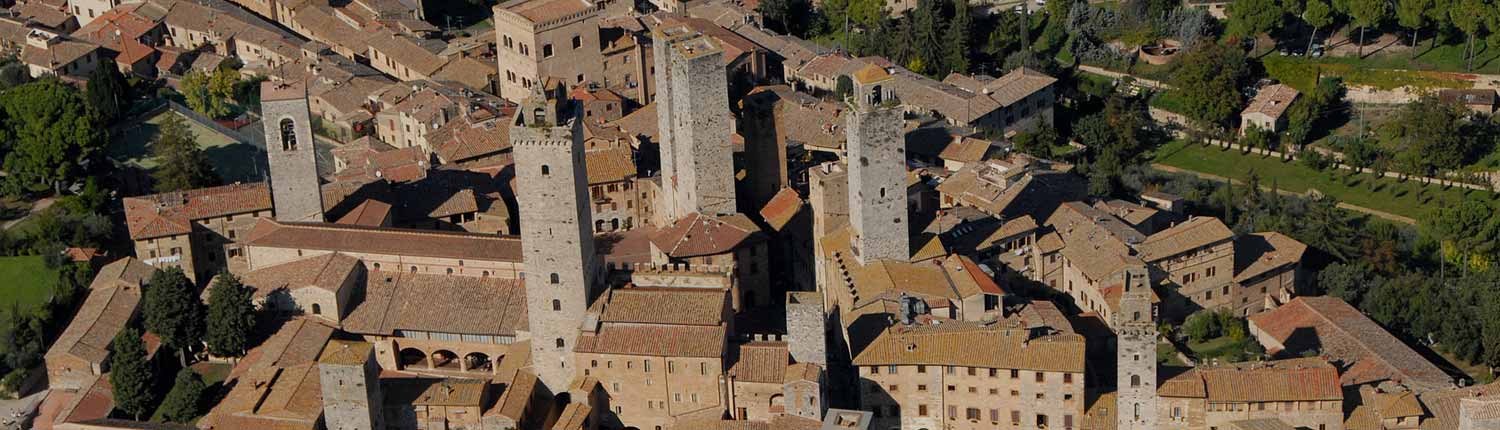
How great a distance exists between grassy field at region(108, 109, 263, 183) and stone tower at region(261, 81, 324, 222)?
37.7 feet

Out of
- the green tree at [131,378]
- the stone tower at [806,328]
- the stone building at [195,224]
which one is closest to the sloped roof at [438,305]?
the green tree at [131,378]

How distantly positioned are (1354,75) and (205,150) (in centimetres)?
5543

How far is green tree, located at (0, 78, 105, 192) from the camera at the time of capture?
86312mm

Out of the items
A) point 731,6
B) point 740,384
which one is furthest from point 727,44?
point 740,384

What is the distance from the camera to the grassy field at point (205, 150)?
90.3 meters

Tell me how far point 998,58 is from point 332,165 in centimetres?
3583

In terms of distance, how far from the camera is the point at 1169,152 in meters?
98.3

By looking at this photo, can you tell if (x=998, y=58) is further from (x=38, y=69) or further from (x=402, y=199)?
(x=38, y=69)

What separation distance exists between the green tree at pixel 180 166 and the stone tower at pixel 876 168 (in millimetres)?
29824

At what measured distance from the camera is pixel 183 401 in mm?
69812

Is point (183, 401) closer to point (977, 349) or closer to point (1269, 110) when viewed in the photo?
point (977, 349)

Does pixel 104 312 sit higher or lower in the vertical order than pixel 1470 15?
lower

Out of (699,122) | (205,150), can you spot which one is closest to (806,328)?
(699,122)

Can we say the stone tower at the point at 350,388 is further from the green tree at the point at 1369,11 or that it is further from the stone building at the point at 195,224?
the green tree at the point at 1369,11
